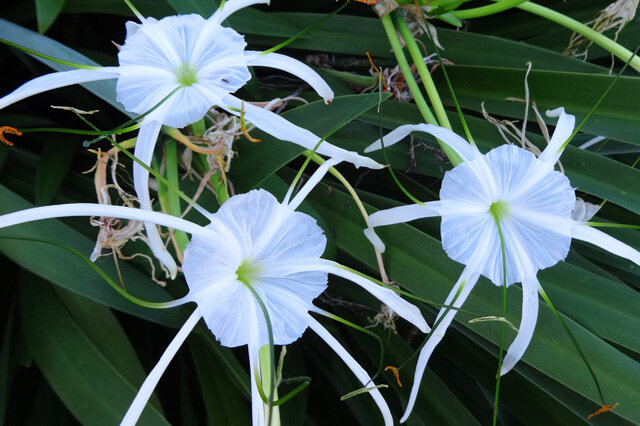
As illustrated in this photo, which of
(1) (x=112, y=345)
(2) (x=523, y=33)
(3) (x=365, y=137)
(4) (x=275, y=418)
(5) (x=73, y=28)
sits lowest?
(4) (x=275, y=418)

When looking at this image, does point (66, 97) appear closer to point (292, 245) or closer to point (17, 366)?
point (17, 366)

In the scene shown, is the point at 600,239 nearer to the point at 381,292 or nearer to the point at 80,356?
the point at 381,292

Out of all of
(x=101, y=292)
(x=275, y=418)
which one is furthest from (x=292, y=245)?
(x=101, y=292)

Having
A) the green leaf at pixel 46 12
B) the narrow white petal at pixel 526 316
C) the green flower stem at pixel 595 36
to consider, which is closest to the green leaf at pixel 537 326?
the narrow white petal at pixel 526 316

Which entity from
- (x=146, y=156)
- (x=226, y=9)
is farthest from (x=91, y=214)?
(x=226, y=9)

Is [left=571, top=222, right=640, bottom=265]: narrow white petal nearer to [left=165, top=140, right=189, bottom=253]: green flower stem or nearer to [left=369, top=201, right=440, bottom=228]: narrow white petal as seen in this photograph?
[left=369, top=201, right=440, bottom=228]: narrow white petal

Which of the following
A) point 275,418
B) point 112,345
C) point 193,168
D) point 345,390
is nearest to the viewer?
point 275,418
